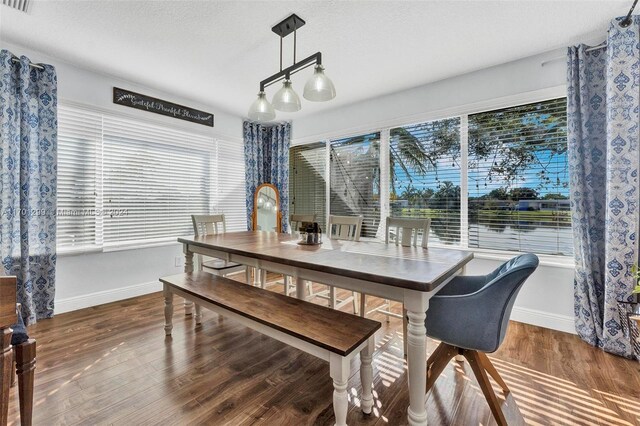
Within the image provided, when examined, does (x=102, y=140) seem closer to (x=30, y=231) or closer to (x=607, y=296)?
(x=30, y=231)

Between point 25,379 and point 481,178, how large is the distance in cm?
375

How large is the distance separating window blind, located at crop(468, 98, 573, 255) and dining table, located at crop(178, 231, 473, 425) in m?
1.25

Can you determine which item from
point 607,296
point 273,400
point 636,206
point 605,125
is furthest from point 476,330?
point 605,125

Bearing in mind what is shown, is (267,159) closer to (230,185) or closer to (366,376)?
(230,185)

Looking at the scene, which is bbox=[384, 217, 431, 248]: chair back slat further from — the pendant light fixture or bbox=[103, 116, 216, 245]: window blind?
bbox=[103, 116, 216, 245]: window blind

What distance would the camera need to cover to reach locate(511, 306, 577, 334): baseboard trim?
253cm

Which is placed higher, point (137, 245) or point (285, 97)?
point (285, 97)

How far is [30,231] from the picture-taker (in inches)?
105

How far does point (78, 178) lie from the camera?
304 centimetres

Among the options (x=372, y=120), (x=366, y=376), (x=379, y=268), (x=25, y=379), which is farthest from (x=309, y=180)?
(x=25, y=379)

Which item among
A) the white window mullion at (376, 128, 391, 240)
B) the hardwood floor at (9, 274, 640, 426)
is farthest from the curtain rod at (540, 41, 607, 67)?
A: the hardwood floor at (9, 274, 640, 426)

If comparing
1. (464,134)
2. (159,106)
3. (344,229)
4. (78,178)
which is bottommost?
(344,229)

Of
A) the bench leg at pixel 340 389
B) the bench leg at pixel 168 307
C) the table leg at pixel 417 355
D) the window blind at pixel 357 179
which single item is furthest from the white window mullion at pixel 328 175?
the bench leg at pixel 340 389

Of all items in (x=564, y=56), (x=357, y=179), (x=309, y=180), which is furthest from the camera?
(x=309, y=180)
